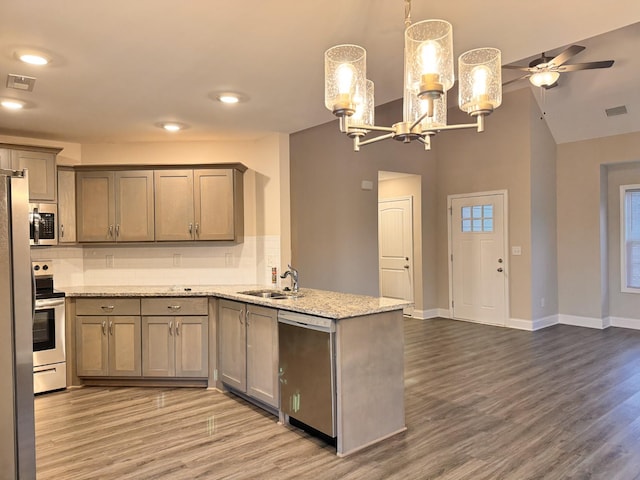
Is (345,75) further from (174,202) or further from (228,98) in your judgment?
(174,202)

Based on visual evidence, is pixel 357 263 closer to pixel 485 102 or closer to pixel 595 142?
pixel 595 142

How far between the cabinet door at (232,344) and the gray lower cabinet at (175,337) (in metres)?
0.19

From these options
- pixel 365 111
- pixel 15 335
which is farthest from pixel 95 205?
pixel 365 111

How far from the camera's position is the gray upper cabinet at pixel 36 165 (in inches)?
164

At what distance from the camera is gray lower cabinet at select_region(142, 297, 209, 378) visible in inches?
160

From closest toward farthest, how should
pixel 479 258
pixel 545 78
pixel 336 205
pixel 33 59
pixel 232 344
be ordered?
pixel 33 59 < pixel 232 344 < pixel 545 78 < pixel 336 205 < pixel 479 258

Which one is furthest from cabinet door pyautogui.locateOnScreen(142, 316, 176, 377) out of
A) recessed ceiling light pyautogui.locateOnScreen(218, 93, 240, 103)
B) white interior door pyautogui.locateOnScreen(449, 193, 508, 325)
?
white interior door pyautogui.locateOnScreen(449, 193, 508, 325)

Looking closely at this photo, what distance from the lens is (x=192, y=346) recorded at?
4.07 m

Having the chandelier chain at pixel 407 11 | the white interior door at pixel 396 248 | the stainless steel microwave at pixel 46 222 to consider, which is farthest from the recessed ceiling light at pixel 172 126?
the white interior door at pixel 396 248

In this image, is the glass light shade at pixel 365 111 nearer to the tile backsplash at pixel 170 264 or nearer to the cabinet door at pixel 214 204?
the cabinet door at pixel 214 204

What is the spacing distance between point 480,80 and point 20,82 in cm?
309

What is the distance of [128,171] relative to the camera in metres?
4.57

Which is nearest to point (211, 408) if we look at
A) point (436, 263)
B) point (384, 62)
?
point (384, 62)

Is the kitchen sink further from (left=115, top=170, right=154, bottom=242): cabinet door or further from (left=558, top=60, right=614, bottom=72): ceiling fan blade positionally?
(left=558, top=60, right=614, bottom=72): ceiling fan blade
